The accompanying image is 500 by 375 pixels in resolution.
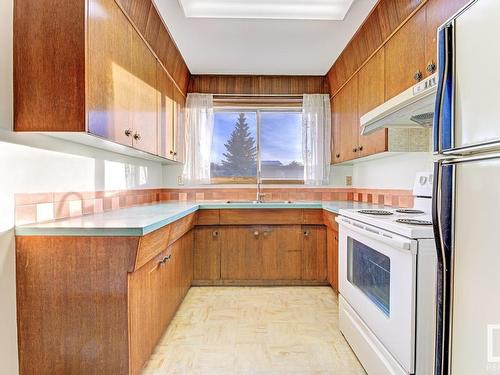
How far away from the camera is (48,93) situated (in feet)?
4.46

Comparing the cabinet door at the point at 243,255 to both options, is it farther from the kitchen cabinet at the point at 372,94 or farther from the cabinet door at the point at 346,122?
the kitchen cabinet at the point at 372,94

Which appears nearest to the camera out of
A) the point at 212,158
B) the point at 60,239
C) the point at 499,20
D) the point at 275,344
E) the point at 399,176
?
the point at 499,20

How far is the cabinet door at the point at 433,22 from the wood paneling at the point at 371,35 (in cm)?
13

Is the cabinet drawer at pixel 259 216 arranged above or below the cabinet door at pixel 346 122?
below

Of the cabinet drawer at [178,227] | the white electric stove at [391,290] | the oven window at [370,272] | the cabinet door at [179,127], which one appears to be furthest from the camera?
the cabinet door at [179,127]

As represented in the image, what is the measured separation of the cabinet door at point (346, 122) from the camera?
8.85 ft

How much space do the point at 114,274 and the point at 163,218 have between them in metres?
0.43

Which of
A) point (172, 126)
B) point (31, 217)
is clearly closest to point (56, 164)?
point (31, 217)

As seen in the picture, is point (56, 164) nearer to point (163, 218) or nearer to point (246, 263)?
point (163, 218)

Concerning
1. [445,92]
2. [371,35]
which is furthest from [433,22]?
[445,92]

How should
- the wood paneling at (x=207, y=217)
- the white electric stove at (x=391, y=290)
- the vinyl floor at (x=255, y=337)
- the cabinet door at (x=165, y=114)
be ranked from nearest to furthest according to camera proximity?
1. the white electric stove at (x=391, y=290)
2. the vinyl floor at (x=255, y=337)
3. the cabinet door at (x=165, y=114)
4. the wood paneling at (x=207, y=217)

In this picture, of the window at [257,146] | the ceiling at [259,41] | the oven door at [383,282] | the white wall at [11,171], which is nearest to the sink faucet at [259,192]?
the window at [257,146]

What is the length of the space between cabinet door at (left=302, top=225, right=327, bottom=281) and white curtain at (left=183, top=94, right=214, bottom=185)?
126 cm

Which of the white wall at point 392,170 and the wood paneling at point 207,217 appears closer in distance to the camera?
the white wall at point 392,170
